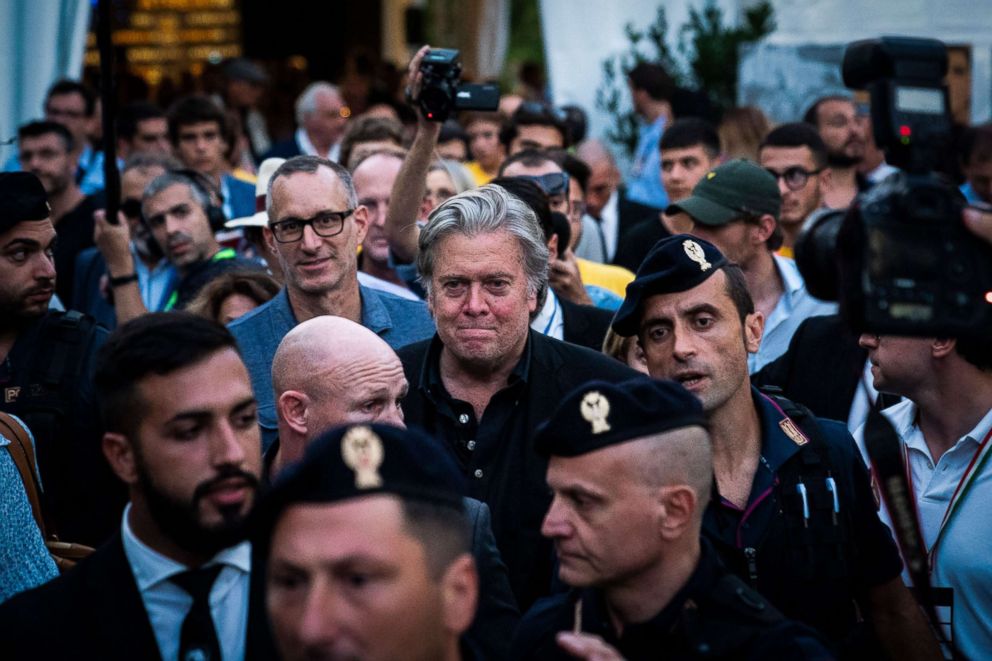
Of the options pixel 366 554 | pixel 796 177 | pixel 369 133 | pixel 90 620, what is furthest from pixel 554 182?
pixel 366 554

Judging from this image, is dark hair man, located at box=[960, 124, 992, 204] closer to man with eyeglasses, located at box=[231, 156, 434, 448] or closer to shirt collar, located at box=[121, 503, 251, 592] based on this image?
man with eyeglasses, located at box=[231, 156, 434, 448]

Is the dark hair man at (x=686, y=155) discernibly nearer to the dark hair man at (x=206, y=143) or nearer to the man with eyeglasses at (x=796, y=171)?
the man with eyeglasses at (x=796, y=171)

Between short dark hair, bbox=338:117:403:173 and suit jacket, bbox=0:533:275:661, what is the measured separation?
508 centimetres

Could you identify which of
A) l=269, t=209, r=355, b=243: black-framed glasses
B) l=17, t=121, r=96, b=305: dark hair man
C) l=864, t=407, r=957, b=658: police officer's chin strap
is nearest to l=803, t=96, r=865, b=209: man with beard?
l=269, t=209, r=355, b=243: black-framed glasses

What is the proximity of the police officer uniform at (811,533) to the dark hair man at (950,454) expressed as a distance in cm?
23

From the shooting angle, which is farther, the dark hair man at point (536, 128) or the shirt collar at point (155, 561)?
the dark hair man at point (536, 128)

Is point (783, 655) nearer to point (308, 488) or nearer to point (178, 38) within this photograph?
point (308, 488)

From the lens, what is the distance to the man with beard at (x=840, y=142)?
8500 mm

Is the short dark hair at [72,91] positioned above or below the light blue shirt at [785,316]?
above

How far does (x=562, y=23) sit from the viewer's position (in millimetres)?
11852

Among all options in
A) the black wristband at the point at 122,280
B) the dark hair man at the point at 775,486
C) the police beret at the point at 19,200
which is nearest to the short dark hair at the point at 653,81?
the black wristband at the point at 122,280

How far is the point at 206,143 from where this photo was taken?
952 centimetres

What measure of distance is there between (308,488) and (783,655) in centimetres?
111

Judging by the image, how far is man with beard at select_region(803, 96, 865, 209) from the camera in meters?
8.50
